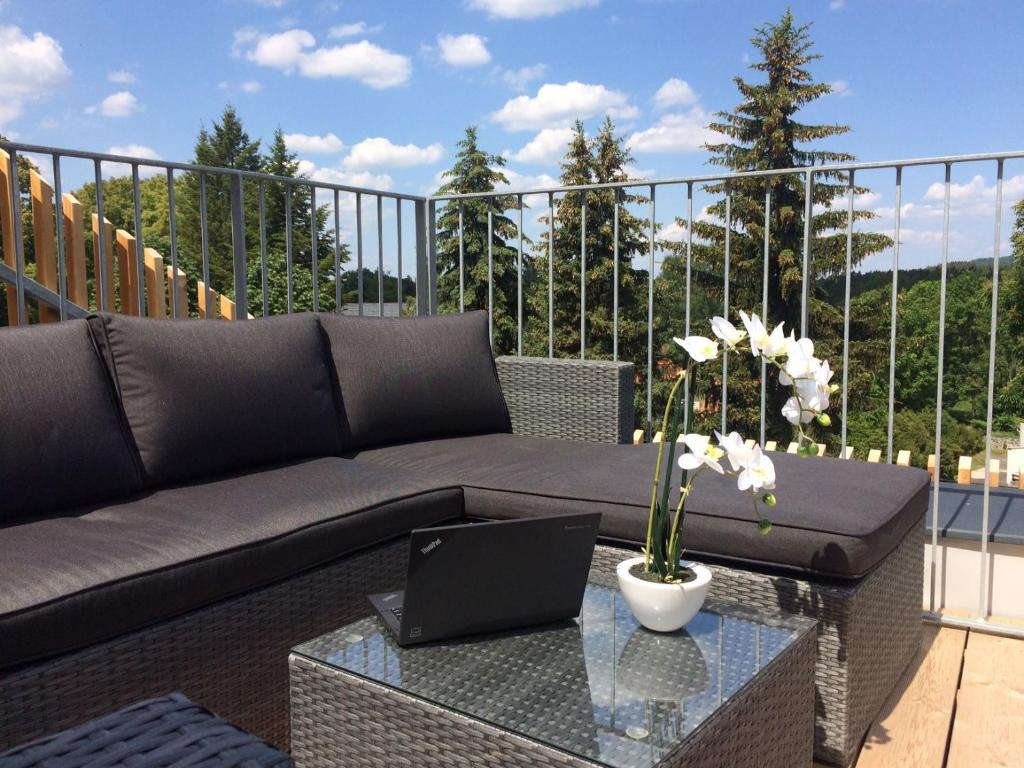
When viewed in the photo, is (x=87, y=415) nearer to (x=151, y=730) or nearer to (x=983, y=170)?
(x=151, y=730)

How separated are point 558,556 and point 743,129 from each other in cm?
2915

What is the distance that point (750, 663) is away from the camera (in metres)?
1.27

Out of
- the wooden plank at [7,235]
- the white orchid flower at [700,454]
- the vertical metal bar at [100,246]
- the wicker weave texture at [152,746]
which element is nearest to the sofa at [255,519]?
the wicker weave texture at [152,746]

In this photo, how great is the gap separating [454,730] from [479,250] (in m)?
24.3

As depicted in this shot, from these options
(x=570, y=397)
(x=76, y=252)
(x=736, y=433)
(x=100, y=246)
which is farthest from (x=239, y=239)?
(x=736, y=433)

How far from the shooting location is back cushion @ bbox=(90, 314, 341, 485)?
213 cm

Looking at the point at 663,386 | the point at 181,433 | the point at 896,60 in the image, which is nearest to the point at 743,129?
the point at 663,386

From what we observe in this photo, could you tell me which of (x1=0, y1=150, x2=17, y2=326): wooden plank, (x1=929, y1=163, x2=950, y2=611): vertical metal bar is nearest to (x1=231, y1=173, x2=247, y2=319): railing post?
(x1=0, y1=150, x2=17, y2=326): wooden plank

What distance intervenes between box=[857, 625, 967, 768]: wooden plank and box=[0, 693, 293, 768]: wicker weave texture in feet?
4.58

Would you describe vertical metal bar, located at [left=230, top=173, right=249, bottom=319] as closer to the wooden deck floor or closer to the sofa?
the sofa

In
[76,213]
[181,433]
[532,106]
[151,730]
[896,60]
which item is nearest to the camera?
[151,730]

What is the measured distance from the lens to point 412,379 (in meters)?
2.77

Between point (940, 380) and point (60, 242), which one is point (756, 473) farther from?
point (60, 242)

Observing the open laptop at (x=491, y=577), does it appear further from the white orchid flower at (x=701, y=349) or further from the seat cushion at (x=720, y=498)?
the seat cushion at (x=720, y=498)
